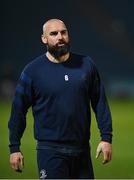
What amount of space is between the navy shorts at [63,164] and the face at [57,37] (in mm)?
655

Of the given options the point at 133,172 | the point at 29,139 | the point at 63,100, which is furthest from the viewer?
the point at 29,139

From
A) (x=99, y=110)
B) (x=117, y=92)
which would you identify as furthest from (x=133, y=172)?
(x=117, y=92)

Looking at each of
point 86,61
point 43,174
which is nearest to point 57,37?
point 86,61

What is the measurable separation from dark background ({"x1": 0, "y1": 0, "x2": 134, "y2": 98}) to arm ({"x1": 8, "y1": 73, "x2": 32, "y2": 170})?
1419 cm

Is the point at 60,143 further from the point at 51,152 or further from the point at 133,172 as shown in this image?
the point at 133,172

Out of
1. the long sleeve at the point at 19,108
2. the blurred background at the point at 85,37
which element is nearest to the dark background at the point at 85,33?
the blurred background at the point at 85,37

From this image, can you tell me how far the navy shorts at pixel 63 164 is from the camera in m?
5.92

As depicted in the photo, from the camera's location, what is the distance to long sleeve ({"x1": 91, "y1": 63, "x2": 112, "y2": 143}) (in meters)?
6.02

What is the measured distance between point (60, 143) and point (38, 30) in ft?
52.0

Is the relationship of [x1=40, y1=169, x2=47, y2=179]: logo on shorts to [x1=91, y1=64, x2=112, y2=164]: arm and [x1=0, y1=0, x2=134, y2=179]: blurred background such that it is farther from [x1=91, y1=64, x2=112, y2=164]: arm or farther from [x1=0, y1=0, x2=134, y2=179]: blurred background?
[x1=0, y1=0, x2=134, y2=179]: blurred background

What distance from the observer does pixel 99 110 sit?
238 inches

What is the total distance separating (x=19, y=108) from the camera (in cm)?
604

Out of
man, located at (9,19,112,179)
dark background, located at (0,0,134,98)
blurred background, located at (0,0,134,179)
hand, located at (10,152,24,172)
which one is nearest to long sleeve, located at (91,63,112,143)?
man, located at (9,19,112,179)

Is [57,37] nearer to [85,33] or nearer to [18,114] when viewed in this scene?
[18,114]
